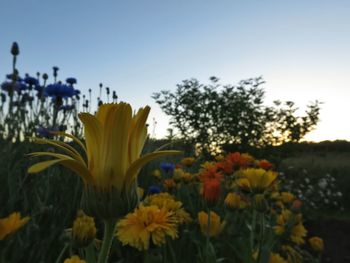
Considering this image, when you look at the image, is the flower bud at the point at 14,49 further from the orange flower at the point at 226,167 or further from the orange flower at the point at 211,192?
the orange flower at the point at 211,192

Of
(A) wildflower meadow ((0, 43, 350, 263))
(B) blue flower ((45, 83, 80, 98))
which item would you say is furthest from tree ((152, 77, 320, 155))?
(B) blue flower ((45, 83, 80, 98))

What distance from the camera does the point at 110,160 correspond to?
0.68 m

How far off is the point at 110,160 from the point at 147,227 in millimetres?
485

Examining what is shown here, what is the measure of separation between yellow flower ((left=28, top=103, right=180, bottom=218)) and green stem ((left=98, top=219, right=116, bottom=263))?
1cm

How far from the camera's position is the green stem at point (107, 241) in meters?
0.62

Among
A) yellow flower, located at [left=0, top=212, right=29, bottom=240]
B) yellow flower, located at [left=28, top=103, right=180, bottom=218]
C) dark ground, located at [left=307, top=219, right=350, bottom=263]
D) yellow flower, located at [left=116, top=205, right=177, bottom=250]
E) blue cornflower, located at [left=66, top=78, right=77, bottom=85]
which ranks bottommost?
dark ground, located at [left=307, top=219, right=350, bottom=263]

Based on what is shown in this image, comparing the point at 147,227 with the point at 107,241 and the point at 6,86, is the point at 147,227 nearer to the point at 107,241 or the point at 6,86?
the point at 107,241

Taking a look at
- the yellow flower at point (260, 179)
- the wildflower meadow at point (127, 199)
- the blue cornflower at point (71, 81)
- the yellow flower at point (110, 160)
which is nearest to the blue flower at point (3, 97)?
the wildflower meadow at point (127, 199)

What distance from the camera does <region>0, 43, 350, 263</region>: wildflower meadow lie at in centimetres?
68

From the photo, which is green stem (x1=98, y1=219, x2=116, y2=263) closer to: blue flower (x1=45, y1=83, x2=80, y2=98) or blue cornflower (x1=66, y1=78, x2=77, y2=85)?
blue flower (x1=45, y1=83, x2=80, y2=98)

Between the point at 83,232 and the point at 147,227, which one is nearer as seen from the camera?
the point at 83,232

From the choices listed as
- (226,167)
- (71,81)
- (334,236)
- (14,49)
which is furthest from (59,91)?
(334,236)

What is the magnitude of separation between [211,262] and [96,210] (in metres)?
0.64

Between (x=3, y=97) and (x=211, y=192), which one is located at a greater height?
(x=3, y=97)
